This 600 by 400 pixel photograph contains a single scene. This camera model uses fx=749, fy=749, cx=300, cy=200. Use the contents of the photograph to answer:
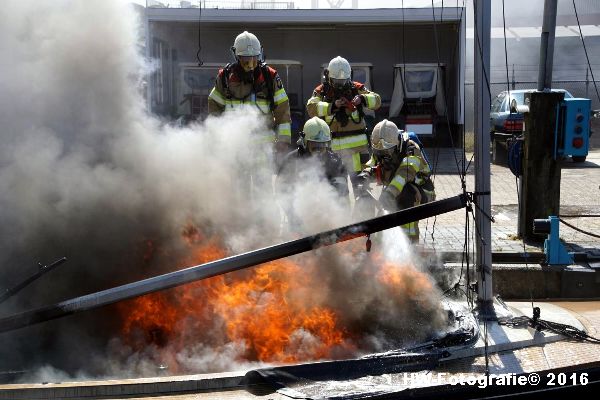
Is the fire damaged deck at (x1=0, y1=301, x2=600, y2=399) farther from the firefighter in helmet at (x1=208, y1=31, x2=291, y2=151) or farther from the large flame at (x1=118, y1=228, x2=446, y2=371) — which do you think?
the firefighter in helmet at (x1=208, y1=31, x2=291, y2=151)

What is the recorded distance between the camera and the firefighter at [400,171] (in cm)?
710

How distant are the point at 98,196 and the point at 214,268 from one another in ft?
5.31

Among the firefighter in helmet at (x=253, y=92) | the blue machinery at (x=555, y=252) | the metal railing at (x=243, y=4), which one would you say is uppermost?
the metal railing at (x=243, y=4)

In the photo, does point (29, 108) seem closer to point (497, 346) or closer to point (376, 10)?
point (497, 346)

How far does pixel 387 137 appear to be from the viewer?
7.26m

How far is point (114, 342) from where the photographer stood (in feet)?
18.7

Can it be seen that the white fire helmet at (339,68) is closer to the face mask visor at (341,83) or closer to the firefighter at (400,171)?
the face mask visor at (341,83)

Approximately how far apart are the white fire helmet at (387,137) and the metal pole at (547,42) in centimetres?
226

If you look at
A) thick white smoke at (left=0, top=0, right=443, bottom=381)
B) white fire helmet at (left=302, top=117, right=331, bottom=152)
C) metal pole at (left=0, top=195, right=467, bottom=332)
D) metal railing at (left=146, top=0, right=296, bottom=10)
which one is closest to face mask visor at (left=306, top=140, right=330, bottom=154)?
white fire helmet at (left=302, top=117, right=331, bottom=152)

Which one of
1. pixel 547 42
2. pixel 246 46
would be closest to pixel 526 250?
pixel 547 42

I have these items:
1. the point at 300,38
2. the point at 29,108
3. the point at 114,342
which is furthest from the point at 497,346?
the point at 300,38

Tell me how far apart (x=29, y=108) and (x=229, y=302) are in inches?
91.4

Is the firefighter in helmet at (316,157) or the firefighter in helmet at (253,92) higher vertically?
the firefighter in helmet at (253,92)

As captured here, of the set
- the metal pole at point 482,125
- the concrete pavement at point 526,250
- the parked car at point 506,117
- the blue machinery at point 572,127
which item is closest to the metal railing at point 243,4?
the parked car at point 506,117
